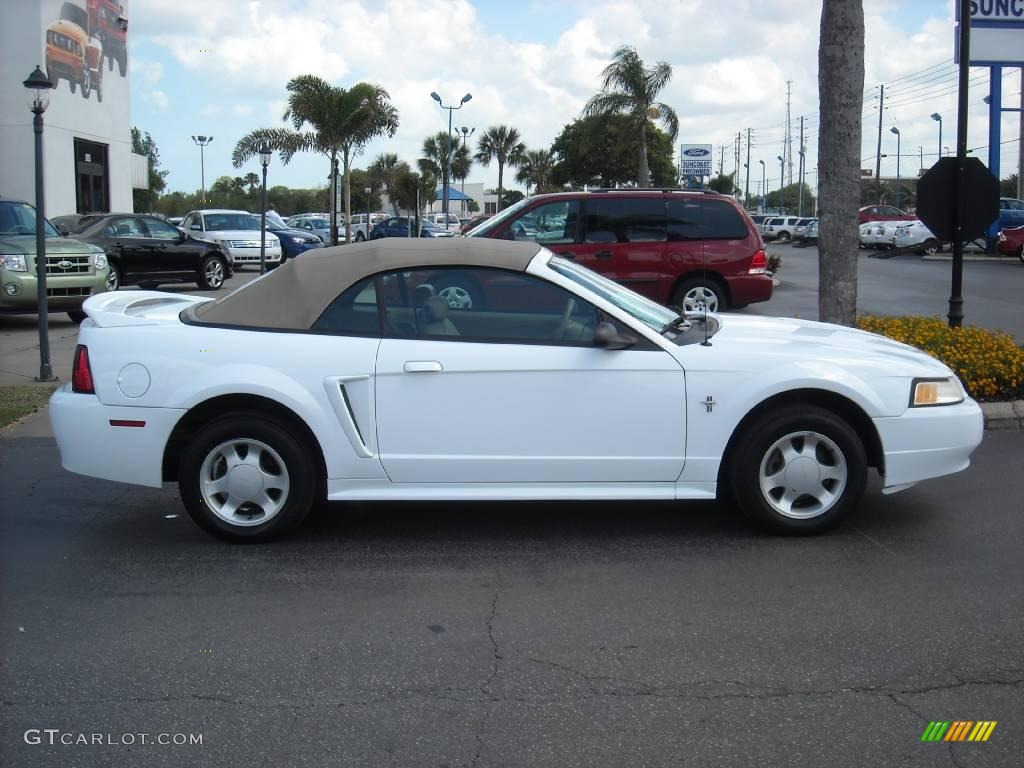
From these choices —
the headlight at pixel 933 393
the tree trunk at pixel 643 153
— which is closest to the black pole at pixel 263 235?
the tree trunk at pixel 643 153

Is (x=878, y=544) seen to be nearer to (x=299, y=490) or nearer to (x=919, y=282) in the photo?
(x=299, y=490)

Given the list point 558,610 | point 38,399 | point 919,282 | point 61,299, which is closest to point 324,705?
point 558,610

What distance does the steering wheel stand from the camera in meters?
5.61

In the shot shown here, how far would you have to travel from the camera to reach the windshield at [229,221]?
28422 mm

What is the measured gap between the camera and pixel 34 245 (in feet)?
48.6

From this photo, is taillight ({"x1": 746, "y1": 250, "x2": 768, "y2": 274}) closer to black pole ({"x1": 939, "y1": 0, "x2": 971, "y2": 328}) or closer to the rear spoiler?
black pole ({"x1": 939, "y1": 0, "x2": 971, "y2": 328})

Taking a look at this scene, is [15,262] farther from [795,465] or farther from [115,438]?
[795,465]

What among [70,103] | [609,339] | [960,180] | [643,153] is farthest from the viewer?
[643,153]

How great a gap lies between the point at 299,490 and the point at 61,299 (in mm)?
10992

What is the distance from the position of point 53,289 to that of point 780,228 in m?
49.2

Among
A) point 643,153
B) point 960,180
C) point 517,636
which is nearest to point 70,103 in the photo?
→ point 643,153

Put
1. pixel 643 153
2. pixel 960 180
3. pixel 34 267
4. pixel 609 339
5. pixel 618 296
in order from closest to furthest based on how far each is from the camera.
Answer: pixel 609 339 → pixel 618 296 → pixel 960 180 → pixel 34 267 → pixel 643 153

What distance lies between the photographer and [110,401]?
555cm

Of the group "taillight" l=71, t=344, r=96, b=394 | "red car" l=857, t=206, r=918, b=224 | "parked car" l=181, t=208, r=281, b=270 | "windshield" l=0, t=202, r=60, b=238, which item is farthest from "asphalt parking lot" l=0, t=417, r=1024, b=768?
"red car" l=857, t=206, r=918, b=224
